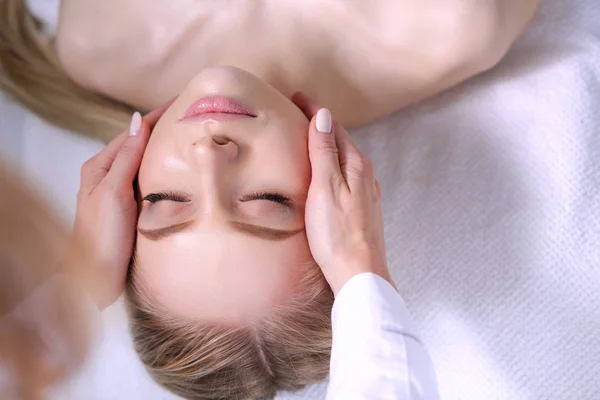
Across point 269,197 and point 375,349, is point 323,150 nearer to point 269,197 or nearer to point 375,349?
point 269,197

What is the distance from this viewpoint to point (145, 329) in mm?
891

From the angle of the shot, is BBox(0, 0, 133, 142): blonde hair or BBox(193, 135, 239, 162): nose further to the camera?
BBox(0, 0, 133, 142): blonde hair

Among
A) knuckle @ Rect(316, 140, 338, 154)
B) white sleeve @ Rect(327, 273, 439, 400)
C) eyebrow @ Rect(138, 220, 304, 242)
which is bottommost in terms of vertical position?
white sleeve @ Rect(327, 273, 439, 400)

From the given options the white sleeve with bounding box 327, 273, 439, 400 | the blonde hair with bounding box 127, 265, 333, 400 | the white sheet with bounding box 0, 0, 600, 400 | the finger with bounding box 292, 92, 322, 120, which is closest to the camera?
the white sleeve with bounding box 327, 273, 439, 400

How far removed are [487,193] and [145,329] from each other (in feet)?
2.31

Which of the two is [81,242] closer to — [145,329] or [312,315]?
[145,329]

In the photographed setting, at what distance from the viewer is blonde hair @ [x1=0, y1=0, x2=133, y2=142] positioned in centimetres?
116

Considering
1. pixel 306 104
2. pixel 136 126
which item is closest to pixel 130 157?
pixel 136 126

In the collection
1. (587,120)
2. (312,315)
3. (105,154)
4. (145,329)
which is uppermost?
(587,120)

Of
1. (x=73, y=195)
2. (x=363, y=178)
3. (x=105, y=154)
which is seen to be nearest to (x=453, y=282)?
(x=363, y=178)

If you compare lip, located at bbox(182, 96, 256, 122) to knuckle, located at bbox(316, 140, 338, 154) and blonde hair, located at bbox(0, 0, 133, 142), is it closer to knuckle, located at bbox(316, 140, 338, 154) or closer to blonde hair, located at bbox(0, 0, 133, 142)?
knuckle, located at bbox(316, 140, 338, 154)

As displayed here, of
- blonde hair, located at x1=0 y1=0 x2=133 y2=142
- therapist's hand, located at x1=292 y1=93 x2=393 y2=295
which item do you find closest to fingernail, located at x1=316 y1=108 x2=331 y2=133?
therapist's hand, located at x1=292 y1=93 x2=393 y2=295

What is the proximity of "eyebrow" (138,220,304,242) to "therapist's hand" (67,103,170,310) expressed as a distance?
67 mm

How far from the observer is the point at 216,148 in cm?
79
